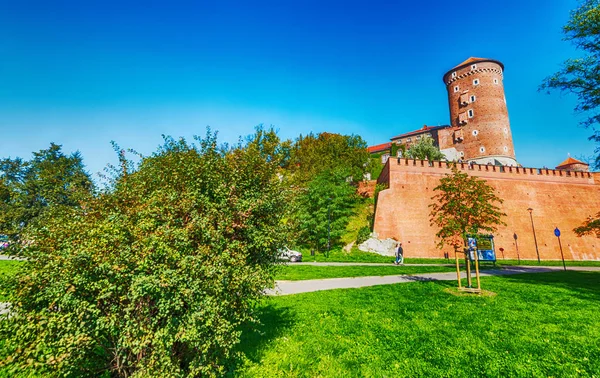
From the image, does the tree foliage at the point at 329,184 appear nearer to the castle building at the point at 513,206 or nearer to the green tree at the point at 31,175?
the castle building at the point at 513,206

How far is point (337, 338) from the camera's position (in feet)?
19.7

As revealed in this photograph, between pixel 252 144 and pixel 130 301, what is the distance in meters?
2.95

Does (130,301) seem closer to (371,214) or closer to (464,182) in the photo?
(464,182)

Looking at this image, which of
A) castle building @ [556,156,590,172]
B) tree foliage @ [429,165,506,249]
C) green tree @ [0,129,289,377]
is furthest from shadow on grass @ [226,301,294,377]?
castle building @ [556,156,590,172]

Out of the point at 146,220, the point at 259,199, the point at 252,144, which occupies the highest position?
the point at 252,144

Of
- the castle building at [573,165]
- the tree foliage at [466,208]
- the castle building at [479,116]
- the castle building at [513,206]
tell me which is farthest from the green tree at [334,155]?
the castle building at [573,165]

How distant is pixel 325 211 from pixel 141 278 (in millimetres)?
27919

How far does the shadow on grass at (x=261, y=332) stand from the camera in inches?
196

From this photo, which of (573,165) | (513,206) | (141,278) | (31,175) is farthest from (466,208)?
(573,165)

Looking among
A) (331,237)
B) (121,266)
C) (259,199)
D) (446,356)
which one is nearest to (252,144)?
(259,199)

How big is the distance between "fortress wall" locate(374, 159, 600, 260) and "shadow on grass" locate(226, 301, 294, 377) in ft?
75.3

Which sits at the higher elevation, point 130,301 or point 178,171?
point 178,171

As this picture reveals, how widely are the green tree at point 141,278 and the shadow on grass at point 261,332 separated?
1.10m

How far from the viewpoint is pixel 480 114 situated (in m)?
48.6
